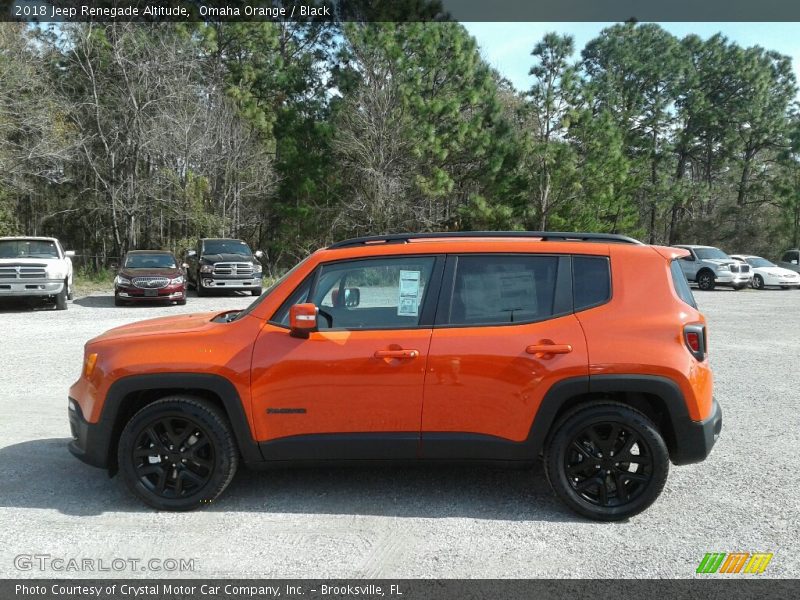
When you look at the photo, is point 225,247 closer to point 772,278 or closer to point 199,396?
point 199,396

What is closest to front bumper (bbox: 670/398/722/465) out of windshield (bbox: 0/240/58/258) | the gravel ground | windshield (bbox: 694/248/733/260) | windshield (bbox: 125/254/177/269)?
the gravel ground

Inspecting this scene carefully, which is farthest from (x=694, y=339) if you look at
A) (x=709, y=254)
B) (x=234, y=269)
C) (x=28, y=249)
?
(x=709, y=254)

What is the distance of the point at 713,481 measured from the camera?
4.69 meters

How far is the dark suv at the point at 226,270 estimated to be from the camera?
20375mm

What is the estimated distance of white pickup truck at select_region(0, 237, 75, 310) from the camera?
15.6m

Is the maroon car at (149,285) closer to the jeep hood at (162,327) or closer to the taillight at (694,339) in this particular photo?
the jeep hood at (162,327)

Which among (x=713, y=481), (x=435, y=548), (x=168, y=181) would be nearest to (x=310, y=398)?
(x=435, y=548)

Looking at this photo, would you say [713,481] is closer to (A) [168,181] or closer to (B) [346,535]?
(B) [346,535]

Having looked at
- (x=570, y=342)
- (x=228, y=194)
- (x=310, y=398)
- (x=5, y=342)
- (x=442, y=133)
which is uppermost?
(x=442, y=133)

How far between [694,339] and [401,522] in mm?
2050

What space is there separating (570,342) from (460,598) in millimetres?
1624

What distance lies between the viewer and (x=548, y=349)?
4.03 metres

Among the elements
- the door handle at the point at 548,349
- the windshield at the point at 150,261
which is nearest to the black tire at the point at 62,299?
the windshield at the point at 150,261
